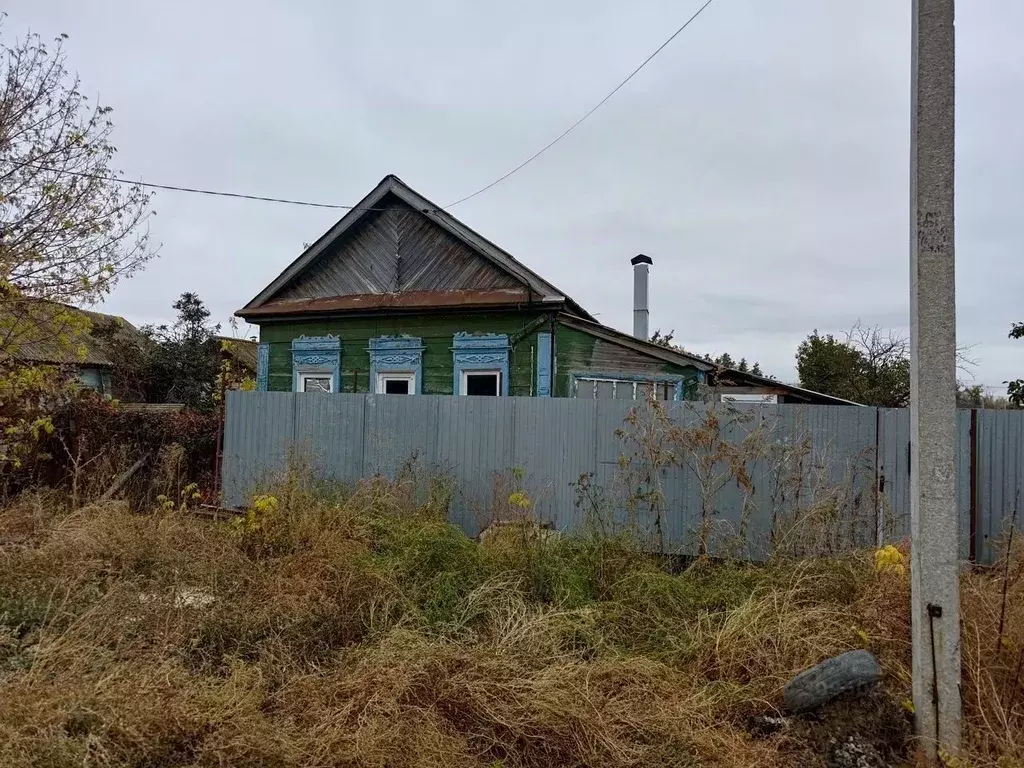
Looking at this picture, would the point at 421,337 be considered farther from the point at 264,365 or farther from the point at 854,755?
the point at 854,755

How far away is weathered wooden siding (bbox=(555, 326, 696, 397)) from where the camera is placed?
1075cm

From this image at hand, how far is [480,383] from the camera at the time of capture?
11320 millimetres

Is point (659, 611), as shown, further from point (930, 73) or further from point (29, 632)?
point (29, 632)

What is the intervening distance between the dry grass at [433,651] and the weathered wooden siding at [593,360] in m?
5.16

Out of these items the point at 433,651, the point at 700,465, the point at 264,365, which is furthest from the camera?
the point at 264,365

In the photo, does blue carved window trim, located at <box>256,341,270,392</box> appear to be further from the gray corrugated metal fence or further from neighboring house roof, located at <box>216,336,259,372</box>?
neighboring house roof, located at <box>216,336,259,372</box>

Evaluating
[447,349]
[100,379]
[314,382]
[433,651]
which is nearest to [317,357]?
[314,382]

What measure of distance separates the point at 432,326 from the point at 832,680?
9.25 metres

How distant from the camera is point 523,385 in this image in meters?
10.8

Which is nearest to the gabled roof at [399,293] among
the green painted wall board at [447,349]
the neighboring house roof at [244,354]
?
the green painted wall board at [447,349]

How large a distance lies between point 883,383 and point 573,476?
16.5 m

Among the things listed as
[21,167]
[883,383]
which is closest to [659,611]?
[21,167]

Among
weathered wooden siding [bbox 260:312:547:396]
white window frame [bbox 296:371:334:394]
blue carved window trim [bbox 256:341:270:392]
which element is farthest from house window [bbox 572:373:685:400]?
blue carved window trim [bbox 256:341:270:392]

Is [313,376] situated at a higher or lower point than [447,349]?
lower
